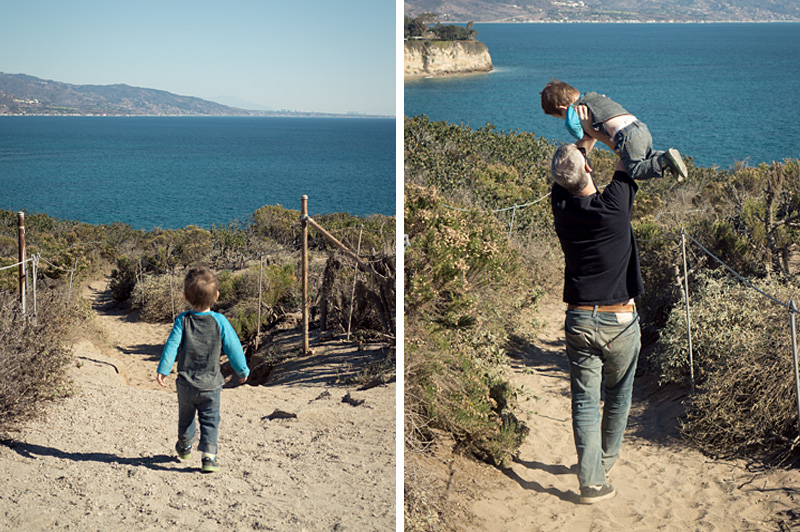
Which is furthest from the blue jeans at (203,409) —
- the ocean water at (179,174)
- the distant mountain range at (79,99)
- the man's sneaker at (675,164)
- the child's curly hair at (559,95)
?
the distant mountain range at (79,99)

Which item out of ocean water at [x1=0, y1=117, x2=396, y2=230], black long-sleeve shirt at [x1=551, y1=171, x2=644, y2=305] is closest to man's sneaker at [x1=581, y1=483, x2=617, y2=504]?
black long-sleeve shirt at [x1=551, y1=171, x2=644, y2=305]

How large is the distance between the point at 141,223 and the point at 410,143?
29362 millimetres

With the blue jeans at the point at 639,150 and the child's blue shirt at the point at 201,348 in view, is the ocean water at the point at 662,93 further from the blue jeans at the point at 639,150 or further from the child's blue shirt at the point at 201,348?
the blue jeans at the point at 639,150

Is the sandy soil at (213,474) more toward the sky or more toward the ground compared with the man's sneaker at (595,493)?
more toward the ground

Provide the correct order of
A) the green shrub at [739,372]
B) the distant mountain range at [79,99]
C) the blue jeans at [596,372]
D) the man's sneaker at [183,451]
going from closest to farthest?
the blue jeans at [596,372] → the man's sneaker at [183,451] → the green shrub at [739,372] → the distant mountain range at [79,99]

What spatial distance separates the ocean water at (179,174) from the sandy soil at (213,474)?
90.8ft

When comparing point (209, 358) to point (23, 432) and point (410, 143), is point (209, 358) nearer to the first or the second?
point (23, 432)

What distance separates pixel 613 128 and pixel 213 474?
220 cm

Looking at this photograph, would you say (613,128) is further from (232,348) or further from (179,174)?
(179,174)

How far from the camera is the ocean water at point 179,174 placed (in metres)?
40.1

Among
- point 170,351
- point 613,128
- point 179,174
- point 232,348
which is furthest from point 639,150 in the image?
point 179,174

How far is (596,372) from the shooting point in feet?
7.58

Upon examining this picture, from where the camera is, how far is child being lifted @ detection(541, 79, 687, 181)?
5.64ft

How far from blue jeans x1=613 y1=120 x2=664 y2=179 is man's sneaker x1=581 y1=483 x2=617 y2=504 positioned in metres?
1.10
